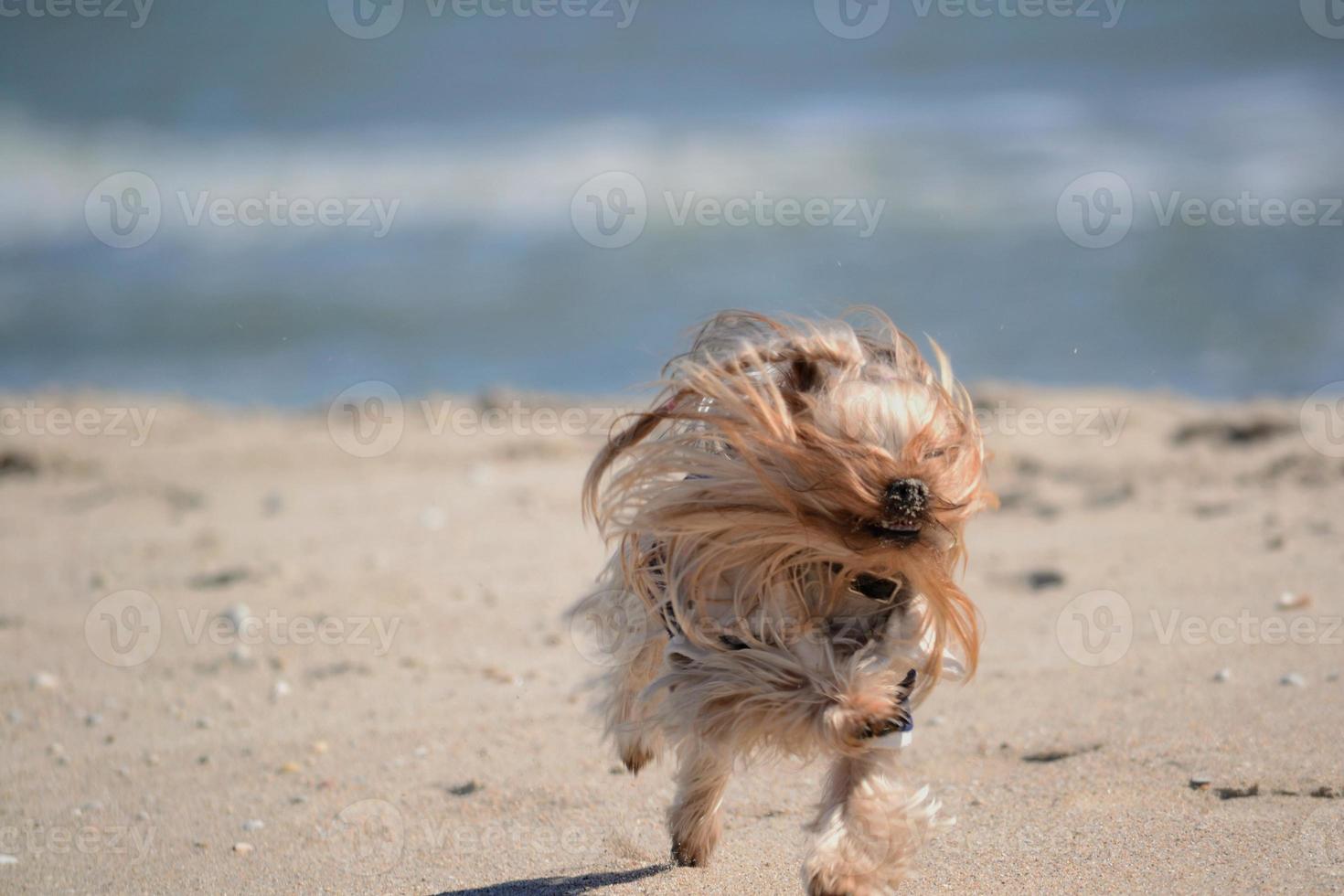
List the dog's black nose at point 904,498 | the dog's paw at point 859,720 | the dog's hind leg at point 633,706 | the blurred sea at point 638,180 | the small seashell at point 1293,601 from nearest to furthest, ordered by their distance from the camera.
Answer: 1. the dog's black nose at point 904,498
2. the dog's paw at point 859,720
3. the dog's hind leg at point 633,706
4. the small seashell at point 1293,601
5. the blurred sea at point 638,180

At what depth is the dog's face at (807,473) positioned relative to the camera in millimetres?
2750

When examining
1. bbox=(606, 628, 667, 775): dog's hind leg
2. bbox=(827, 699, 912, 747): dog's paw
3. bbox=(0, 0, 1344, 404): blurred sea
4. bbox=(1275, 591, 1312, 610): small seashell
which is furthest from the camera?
bbox=(0, 0, 1344, 404): blurred sea

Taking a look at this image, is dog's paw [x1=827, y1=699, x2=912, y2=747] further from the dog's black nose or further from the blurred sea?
the blurred sea

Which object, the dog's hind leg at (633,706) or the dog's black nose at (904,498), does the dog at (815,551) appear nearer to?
the dog's black nose at (904,498)

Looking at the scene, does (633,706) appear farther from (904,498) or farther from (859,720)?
(904,498)

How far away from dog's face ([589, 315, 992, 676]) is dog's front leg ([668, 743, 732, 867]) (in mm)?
675

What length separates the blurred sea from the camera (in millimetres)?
14914

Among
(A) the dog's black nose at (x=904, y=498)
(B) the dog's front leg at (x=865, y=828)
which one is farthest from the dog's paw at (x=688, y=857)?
(A) the dog's black nose at (x=904, y=498)

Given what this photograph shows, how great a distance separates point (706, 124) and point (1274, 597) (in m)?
16.7

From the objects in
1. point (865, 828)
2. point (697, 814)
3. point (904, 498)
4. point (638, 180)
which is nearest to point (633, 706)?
point (697, 814)

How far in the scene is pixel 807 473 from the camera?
277 centimetres

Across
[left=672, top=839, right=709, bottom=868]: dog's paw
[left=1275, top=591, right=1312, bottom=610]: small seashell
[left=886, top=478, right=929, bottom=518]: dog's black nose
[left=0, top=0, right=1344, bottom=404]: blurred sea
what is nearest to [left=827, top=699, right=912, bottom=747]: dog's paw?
[left=886, top=478, right=929, bottom=518]: dog's black nose

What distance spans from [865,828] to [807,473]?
0.79 m

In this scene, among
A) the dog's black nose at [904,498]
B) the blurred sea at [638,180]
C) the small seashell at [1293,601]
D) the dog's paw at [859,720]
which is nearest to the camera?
the dog's black nose at [904,498]
